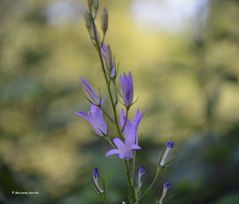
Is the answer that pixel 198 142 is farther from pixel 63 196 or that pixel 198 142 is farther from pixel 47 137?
pixel 47 137

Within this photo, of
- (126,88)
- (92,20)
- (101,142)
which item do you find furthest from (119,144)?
(101,142)

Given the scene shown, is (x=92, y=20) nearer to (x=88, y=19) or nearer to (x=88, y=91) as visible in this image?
(x=88, y=19)

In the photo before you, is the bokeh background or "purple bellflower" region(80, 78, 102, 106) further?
the bokeh background

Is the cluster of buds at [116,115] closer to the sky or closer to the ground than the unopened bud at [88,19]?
closer to the ground

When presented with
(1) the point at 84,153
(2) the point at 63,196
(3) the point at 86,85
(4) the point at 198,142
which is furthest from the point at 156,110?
(3) the point at 86,85

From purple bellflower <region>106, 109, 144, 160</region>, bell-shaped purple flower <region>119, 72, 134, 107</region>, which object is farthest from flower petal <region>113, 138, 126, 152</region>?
bell-shaped purple flower <region>119, 72, 134, 107</region>

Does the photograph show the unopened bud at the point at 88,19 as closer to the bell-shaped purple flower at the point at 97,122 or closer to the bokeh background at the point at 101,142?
the bell-shaped purple flower at the point at 97,122

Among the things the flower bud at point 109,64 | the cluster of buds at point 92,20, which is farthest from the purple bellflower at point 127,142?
the cluster of buds at point 92,20

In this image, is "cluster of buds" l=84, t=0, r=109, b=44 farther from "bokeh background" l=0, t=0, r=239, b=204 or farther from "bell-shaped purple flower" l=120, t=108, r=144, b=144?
"bokeh background" l=0, t=0, r=239, b=204
